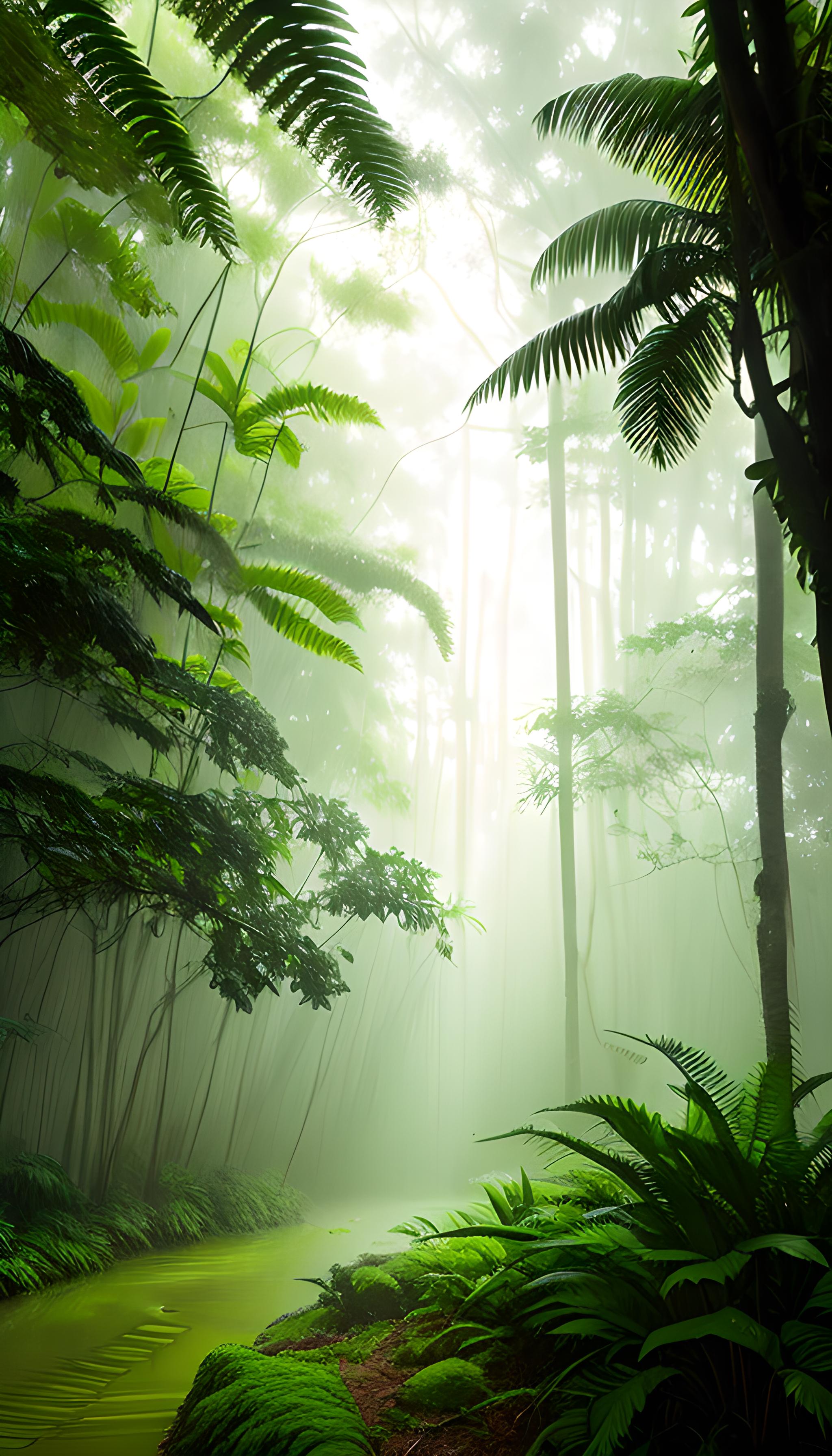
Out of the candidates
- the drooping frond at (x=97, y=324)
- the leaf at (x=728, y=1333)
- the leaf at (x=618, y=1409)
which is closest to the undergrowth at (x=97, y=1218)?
the leaf at (x=618, y=1409)

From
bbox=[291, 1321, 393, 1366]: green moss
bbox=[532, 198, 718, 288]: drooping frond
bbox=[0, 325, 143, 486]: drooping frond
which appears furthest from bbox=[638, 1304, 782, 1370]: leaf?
bbox=[532, 198, 718, 288]: drooping frond

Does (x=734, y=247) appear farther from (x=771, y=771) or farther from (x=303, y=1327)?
(x=303, y=1327)

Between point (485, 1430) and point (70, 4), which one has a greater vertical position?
point (70, 4)

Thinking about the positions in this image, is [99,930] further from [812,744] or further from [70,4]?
[812,744]

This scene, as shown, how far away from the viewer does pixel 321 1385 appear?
1.90 m

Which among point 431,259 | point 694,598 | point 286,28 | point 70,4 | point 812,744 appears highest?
point 431,259

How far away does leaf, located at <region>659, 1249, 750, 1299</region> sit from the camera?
5.13 ft

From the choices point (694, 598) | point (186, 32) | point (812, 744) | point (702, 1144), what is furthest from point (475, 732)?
point (702, 1144)

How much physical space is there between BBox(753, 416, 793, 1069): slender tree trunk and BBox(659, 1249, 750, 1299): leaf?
1918mm

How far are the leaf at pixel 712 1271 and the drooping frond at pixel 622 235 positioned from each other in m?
3.58

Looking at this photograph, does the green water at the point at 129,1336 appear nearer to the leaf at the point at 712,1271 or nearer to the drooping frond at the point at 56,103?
the leaf at the point at 712,1271

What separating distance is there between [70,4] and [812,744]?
328 inches

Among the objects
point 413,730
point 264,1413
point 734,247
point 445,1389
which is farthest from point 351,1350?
point 413,730

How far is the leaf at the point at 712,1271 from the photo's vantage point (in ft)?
5.13
